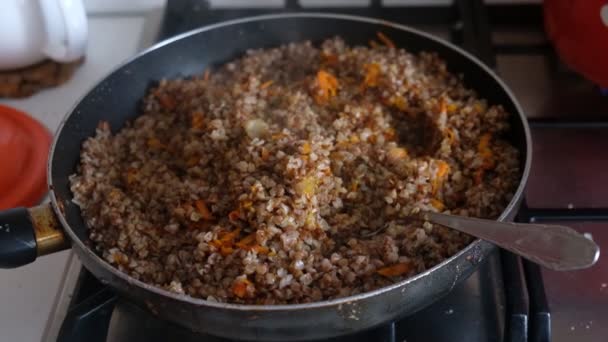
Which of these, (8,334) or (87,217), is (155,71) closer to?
(87,217)

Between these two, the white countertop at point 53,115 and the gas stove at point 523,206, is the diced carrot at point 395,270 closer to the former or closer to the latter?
the gas stove at point 523,206

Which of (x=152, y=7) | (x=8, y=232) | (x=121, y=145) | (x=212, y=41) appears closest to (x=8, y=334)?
(x=8, y=232)

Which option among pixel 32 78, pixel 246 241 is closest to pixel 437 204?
pixel 246 241

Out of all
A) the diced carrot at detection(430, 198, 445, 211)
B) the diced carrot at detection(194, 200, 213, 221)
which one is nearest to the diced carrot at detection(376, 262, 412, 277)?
the diced carrot at detection(430, 198, 445, 211)

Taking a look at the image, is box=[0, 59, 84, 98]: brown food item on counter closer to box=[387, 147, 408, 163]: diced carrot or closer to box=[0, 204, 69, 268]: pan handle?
box=[0, 204, 69, 268]: pan handle

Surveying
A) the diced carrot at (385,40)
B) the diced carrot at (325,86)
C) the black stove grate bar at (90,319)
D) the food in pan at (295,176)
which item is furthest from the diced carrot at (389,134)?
the black stove grate bar at (90,319)
